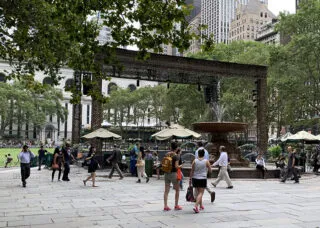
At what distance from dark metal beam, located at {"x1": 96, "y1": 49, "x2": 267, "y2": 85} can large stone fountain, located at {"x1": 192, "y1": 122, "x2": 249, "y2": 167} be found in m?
4.68

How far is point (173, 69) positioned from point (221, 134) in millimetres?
5162

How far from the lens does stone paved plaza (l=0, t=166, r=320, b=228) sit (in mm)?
7695

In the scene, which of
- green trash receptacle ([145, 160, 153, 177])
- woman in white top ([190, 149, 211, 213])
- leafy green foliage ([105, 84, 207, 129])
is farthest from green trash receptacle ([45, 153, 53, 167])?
leafy green foliage ([105, 84, 207, 129])

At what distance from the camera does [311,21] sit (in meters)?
32.2

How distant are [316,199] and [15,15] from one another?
10.9m

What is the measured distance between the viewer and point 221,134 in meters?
20.2

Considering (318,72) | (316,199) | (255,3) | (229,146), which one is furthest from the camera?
(255,3)

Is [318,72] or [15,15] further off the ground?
[318,72]

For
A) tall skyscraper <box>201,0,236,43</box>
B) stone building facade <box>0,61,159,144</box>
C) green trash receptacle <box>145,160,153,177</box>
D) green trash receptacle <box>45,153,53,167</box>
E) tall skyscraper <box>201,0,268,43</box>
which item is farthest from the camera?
tall skyscraper <box>201,0,268,43</box>

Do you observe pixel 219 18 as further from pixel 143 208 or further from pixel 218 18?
pixel 143 208

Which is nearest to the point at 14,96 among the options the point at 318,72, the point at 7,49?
the point at 318,72

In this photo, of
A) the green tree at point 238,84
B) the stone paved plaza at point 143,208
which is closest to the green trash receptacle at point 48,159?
the stone paved plaza at point 143,208

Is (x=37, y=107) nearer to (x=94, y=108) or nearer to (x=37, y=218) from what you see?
(x=94, y=108)

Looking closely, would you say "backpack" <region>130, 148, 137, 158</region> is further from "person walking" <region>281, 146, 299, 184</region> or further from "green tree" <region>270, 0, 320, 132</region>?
"green tree" <region>270, 0, 320, 132</region>
